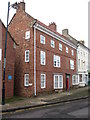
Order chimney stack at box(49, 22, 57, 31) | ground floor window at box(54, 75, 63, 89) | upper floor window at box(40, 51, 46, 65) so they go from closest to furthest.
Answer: upper floor window at box(40, 51, 46, 65), ground floor window at box(54, 75, 63, 89), chimney stack at box(49, 22, 57, 31)

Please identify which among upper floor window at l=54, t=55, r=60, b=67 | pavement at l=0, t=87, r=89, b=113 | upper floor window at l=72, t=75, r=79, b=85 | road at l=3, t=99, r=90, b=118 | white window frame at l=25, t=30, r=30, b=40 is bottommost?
pavement at l=0, t=87, r=89, b=113

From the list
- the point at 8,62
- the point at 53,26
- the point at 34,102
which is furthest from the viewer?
the point at 53,26

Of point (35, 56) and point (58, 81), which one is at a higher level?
point (35, 56)

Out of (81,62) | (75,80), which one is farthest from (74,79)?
(81,62)

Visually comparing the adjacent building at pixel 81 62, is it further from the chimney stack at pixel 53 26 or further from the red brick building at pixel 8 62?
the red brick building at pixel 8 62

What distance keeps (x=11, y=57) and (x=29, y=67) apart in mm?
2824

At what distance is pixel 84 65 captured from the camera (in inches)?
1479

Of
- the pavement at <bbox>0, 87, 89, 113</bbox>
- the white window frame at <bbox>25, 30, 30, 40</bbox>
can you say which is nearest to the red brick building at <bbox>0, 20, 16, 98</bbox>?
the pavement at <bbox>0, 87, 89, 113</bbox>

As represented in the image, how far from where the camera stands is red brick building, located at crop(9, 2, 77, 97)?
2018cm

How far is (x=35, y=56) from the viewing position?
66.0 feet

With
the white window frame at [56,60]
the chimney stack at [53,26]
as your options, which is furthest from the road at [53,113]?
the chimney stack at [53,26]

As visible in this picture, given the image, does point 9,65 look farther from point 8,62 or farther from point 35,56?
point 35,56

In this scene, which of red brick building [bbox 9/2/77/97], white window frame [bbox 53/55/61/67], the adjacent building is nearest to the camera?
red brick building [bbox 9/2/77/97]

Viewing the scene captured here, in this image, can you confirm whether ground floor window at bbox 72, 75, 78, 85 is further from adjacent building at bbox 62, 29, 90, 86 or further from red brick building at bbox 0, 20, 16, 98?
red brick building at bbox 0, 20, 16, 98
